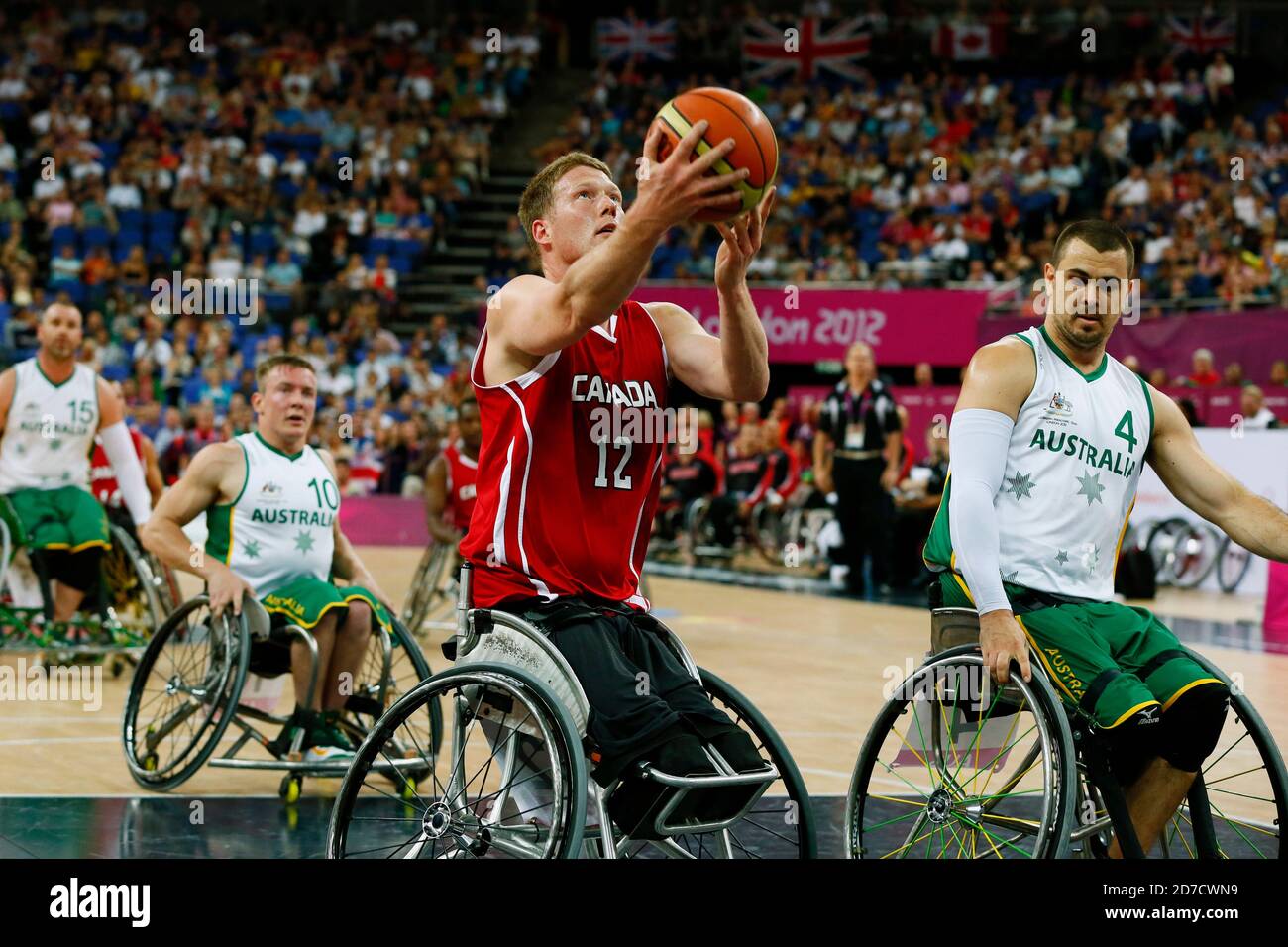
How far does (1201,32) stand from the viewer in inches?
968

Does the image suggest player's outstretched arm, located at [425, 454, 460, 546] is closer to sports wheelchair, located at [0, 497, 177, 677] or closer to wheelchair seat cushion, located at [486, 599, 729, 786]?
sports wheelchair, located at [0, 497, 177, 677]

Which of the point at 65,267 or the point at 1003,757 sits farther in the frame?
the point at 65,267

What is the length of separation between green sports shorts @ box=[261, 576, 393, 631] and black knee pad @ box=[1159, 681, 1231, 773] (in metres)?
2.67

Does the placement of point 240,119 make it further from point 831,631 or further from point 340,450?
point 831,631

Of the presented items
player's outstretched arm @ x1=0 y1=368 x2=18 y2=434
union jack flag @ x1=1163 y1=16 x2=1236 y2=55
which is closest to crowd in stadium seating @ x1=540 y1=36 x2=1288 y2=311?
union jack flag @ x1=1163 y1=16 x2=1236 y2=55

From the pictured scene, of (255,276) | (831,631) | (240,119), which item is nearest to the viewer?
(831,631)

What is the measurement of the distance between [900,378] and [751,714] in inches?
620

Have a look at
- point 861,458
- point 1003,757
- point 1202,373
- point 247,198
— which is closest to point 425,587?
point 861,458

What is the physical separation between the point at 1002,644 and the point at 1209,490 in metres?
0.82

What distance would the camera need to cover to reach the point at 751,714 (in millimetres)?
3510

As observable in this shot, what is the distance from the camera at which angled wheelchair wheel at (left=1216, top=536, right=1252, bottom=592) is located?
1292cm

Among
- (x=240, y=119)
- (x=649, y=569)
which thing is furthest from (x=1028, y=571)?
(x=240, y=119)

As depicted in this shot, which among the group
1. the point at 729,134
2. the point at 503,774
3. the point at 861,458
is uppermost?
the point at 729,134

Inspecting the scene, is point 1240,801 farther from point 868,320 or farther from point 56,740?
point 868,320
